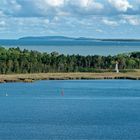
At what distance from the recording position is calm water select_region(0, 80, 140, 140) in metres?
56.5

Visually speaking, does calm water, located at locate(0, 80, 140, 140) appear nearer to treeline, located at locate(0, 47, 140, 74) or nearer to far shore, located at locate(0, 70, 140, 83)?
far shore, located at locate(0, 70, 140, 83)

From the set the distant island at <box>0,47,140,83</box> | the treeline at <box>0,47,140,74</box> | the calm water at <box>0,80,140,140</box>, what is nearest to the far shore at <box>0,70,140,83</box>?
the distant island at <box>0,47,140,83</box>

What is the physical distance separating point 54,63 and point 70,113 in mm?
86952

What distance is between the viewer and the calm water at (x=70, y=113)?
5647 centimetres

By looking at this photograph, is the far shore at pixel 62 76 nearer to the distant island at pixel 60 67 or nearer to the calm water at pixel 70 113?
the distant island at pixel 60 67

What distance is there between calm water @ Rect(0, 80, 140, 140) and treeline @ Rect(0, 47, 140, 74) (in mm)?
34179

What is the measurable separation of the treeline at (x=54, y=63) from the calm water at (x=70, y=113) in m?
34.2

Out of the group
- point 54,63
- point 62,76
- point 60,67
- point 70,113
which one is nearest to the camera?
point 70,113

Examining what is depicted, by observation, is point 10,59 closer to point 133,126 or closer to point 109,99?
point 109,99

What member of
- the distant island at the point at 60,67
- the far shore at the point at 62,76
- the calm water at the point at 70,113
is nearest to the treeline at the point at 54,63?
the distant island at the point at 60,67

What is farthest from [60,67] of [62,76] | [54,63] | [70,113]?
[70,113]

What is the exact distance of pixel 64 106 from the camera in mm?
81062

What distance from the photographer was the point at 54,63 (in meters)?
159

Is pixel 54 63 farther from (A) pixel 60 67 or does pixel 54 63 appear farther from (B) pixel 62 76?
(B) pixel 62 76
